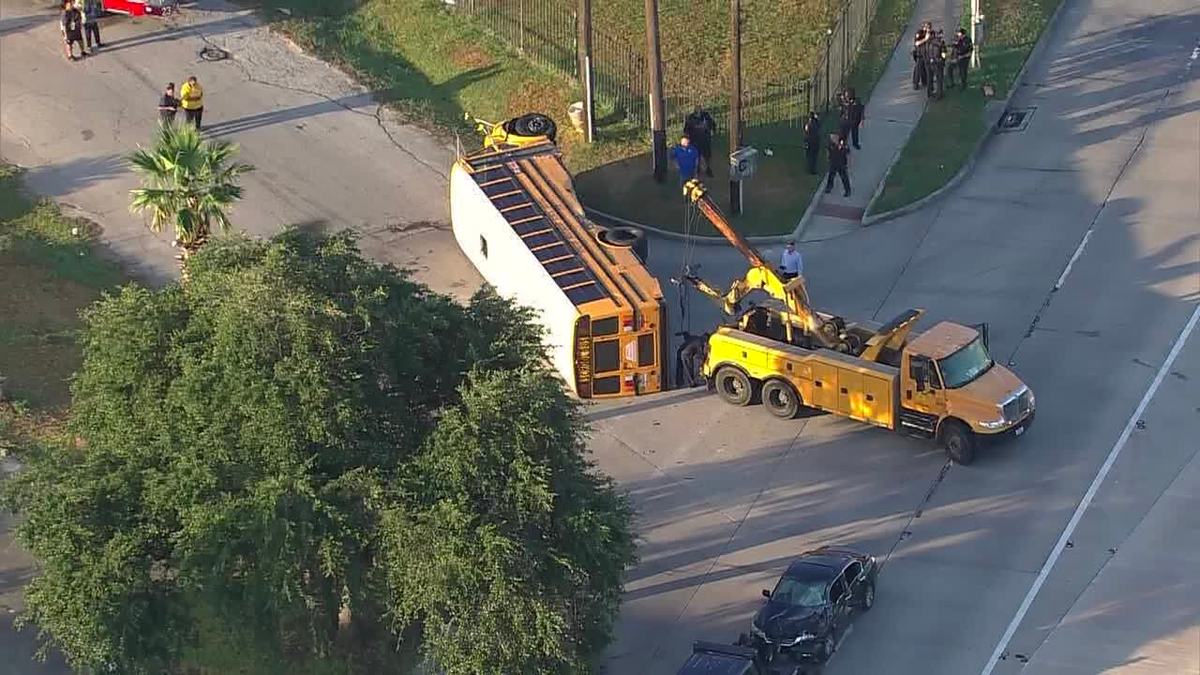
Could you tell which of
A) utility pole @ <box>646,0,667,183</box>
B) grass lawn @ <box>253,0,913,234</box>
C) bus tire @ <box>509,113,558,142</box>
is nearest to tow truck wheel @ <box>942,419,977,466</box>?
grass lawn @ <box>253,0,913,234</box>

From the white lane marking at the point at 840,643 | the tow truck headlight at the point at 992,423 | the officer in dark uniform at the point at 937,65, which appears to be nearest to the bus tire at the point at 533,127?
the officer in dark uniform at the point at 937,65

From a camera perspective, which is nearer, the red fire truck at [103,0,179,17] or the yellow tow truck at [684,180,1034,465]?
the yellow tow truck at [684,180,1034,465]

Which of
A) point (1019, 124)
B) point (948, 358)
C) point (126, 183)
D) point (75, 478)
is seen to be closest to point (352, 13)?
point (126, 183)

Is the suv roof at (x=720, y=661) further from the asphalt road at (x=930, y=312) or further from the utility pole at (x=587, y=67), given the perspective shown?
the utility pole at (x=587, y=67)

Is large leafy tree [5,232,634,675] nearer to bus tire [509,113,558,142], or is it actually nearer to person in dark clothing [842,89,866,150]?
bus tire [509,113,558,142]

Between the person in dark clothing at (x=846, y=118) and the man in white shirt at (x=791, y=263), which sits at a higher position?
the person in dark clothing at (x=846, y=118)

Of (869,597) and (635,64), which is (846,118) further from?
(869,597)

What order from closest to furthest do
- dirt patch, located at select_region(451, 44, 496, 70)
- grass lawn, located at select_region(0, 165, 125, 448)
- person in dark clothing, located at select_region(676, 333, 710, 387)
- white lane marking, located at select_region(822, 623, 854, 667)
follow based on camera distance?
1. white lane marking, located at select_region(822, 623, 854, 667)
2. person in dark clothing, located at select_region(676, 333, 710, 387)
3. grass lawn, located at select_region(0, 165, 125, 448)
4. dirt patch, located at select_region(451, 44, 496, 70)
